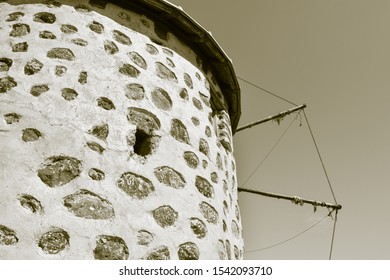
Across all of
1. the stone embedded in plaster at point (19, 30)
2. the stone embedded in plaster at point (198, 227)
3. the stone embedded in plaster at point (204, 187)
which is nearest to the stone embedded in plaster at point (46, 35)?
the stone embedded in plaster at point (19, 30)

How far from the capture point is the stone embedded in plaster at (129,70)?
3904mm

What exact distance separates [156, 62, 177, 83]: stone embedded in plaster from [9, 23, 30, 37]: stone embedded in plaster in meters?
1.20

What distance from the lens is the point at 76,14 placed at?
13.4 ft

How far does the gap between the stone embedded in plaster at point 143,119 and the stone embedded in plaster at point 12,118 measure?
85 centimetres

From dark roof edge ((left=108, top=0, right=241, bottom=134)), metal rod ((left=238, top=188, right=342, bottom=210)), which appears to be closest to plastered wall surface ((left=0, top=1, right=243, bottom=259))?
dark roof edge ((left=108, top=0, right=241, bottom=134))

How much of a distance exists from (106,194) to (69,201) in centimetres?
27

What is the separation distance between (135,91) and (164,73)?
520 millimetres

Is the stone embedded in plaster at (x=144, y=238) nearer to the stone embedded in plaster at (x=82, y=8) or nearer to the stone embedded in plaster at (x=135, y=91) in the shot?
the stone embedded in plaster at (x=135, y=91)

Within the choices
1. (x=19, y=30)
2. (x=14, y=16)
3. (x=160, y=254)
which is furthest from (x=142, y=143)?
(x=14, y=16)

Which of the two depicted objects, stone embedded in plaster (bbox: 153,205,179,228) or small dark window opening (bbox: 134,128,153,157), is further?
small dark window opening (bbox: 134,128,153,157)

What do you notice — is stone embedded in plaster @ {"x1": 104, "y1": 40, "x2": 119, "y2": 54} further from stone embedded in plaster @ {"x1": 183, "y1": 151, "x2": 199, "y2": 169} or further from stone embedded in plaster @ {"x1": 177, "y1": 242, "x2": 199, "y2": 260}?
stone embedded in plaster @ {"x1": 177, "y1": 242, "x2": 199, "y2": 260}

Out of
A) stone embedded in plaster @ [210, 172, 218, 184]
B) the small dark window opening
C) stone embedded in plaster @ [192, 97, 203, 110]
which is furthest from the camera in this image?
stone embedded in plaster @ [192, 97, 203, 110]

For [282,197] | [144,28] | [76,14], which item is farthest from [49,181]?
[282,197]

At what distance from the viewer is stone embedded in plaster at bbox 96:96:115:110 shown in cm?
356
